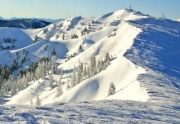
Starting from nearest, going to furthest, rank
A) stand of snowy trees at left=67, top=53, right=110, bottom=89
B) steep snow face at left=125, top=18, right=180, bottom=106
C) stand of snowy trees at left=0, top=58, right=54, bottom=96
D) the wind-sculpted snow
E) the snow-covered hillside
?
the wind-sculpted snow, the snow-covered hillside, steep snow face at left=125, top=18, right=180, bottom=106, stand of snowy trees at left=67, top=53, right=110, bottom=89, stand of snowy trees at left=0, top=58, right=54, bottom=96

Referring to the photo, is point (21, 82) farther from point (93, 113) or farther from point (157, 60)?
point (93, 113)

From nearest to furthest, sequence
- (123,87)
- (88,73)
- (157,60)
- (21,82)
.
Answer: (123,87)
(157,60)
(88,73)
(21,82)

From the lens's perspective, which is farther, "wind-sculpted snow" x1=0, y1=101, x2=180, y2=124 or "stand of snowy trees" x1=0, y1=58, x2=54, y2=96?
"stand of snowy trees" x1=0, y1=58, x2=54, y2=96

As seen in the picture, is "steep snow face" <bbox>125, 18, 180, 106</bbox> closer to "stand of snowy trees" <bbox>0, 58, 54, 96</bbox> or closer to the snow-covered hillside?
the snow-covered hillside

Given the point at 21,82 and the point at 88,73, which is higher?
the point at 88,73

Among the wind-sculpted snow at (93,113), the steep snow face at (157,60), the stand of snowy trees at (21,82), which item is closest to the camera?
the wind-sculpted snow at (93,113)

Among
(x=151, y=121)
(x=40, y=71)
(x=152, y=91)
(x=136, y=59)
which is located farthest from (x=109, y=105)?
(x=40, y=71)

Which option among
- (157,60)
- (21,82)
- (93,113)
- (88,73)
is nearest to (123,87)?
(157,60)

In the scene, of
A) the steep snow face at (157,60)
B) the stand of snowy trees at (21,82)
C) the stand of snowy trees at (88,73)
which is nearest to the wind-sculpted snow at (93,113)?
the steep snow face at (157,60)

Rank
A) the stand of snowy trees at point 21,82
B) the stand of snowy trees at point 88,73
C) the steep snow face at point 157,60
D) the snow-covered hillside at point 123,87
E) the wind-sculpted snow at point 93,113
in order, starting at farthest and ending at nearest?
the stand of snowy trees at point 21,82 < the stand of snowy trees at point 88,73 < the steep snow face at point 157,60 < the snow-covered hillside at point 123,87 < the wind-sculpted snow at point 93,113

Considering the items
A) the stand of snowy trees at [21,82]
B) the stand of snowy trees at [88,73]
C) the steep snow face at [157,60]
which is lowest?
the stand of snowy trees at [21,82]

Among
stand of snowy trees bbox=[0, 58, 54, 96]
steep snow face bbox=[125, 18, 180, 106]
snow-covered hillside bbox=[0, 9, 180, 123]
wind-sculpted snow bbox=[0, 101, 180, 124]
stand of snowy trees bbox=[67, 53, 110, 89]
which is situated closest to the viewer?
wind-sculpted snow bbox=[0, 101, 180, 124]

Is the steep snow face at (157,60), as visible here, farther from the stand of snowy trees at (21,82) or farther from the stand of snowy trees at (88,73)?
the stand of snowy trees at (21,82)

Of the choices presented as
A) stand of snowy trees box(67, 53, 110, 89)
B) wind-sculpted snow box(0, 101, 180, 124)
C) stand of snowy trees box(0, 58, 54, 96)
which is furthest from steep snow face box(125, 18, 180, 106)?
stand of snowy trees box(0, 58, 54, 96)
